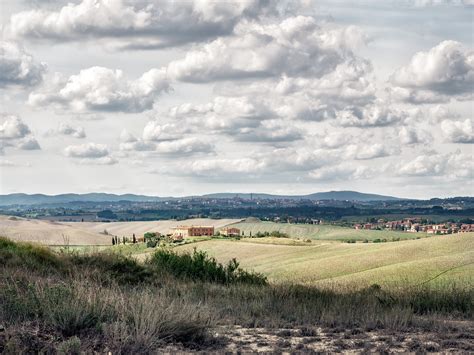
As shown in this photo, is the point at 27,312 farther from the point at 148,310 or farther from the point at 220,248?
the point at 220,248

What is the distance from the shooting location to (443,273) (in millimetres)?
37281

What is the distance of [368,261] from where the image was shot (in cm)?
5559

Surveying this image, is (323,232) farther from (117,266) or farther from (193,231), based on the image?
(117,266)

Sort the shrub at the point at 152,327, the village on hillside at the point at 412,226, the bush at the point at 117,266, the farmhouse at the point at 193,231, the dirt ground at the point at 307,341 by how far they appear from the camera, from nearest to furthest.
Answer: the dirt ground at the point at 307,341, the shrub at the point at 152,327, the bush at the point at 117,266, the farmhouse at the point at 193,231, the village on hillside at the point at 412,226

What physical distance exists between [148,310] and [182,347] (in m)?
0.95

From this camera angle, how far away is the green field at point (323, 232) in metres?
132

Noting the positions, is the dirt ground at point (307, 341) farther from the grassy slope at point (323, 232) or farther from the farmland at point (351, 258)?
the grassy slope at point (323, 232)

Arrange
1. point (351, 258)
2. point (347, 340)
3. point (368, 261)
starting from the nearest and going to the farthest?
point (347, 340)
point (368, 261)
point (351, 258)

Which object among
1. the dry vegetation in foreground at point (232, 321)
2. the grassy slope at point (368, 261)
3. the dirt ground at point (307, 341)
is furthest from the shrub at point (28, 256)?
the dirt ground at point (307, 341)

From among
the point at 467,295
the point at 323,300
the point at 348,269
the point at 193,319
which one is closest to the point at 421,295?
the point at 467,295

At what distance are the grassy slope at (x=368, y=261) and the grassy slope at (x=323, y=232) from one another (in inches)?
1756

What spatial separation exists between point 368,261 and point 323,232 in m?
96.8

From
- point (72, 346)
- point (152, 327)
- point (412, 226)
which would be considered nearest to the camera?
point (72, 346)

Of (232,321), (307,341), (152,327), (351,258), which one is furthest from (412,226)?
(152,327)
